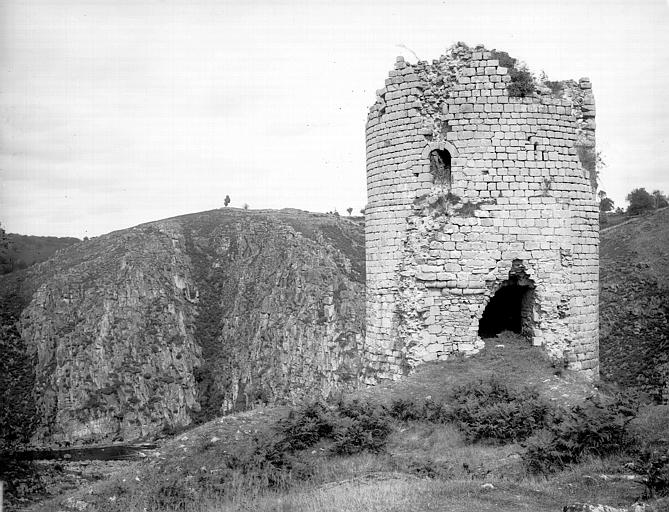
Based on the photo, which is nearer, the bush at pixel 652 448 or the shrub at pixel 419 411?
the bush at pixel 652 448

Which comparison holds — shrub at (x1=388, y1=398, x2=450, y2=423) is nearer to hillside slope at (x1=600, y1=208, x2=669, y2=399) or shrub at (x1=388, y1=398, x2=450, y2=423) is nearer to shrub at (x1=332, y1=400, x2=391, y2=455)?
shrub at (x1=332, y1=400, x2=391, y2=455)

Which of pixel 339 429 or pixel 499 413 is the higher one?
pixel 499 413

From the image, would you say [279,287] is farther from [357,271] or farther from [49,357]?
[49,357]

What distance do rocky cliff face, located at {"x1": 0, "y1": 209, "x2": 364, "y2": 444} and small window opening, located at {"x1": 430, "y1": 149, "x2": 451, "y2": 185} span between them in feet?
123

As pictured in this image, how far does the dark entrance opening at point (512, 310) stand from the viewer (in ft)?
41.1

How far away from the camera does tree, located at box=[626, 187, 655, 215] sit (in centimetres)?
5988

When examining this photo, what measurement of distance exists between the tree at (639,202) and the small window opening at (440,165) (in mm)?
53208

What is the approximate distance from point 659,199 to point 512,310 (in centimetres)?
6064

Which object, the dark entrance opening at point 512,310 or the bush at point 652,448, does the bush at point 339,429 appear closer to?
the bush at point 652,448

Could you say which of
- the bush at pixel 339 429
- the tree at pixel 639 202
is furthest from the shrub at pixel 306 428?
the tree at pixel 639 202

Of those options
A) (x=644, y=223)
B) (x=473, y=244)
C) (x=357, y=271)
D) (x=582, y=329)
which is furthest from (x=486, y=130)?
(x=357, y=271)

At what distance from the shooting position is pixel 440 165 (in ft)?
41.3

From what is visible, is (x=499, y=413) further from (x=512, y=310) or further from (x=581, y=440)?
(x=512, y=310)

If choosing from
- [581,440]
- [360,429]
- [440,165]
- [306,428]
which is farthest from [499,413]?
[440,165]
